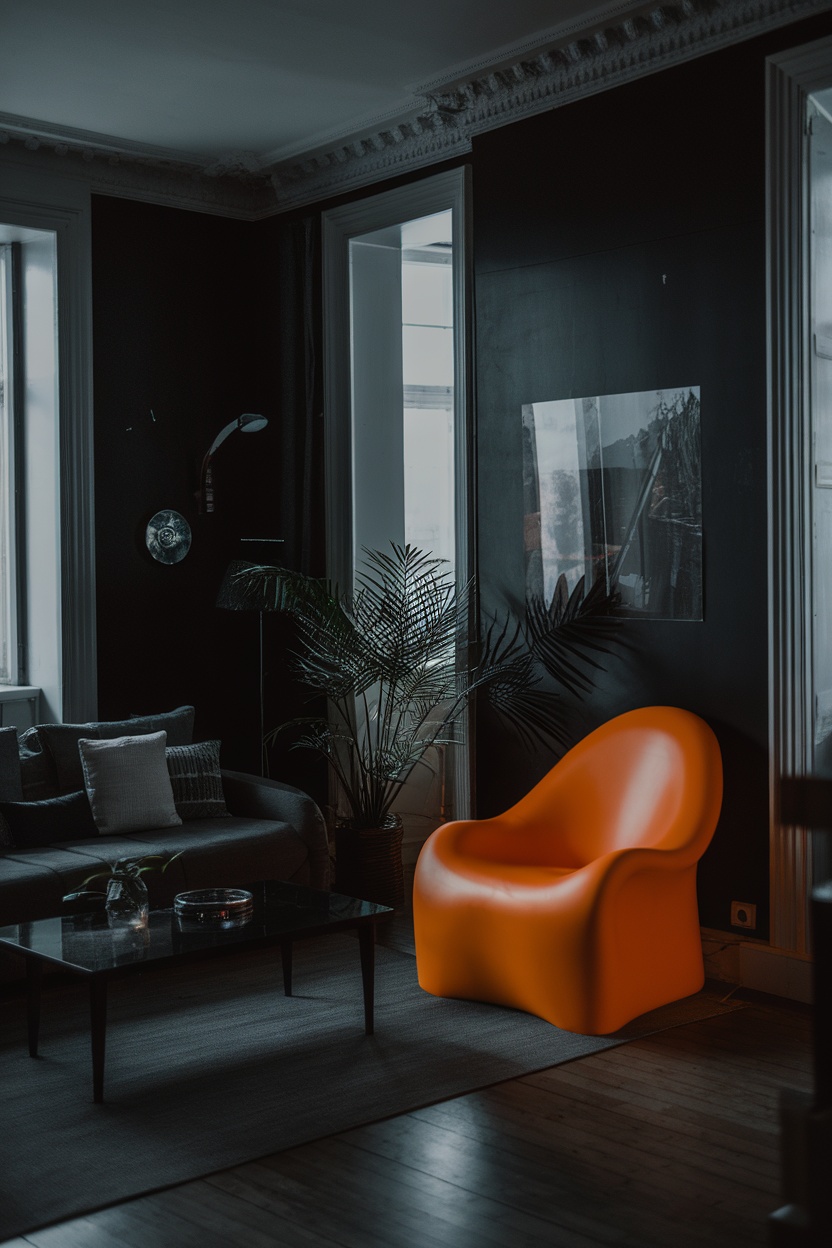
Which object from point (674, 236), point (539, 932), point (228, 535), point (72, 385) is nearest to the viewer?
point (539, 932)

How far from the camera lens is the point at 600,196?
15.9 ft

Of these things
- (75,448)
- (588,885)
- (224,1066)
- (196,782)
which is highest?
(75,448)

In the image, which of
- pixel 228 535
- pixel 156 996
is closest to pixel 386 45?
pixel 228 535

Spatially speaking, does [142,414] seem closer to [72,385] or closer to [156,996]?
[72,385]

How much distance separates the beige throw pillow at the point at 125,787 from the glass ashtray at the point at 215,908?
1.13 m

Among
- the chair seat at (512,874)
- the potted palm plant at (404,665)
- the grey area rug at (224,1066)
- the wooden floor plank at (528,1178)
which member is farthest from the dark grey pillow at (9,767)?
the wooden floor plank at (528,1178)

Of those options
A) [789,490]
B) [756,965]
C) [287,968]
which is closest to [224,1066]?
[287,968]

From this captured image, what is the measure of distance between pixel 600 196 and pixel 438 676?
1984 mm

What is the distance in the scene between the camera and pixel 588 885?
12.7ft

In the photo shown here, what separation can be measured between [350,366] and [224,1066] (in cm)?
340

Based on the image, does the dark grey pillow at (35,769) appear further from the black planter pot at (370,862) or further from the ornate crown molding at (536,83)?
the ornate crown molding at (536,83)

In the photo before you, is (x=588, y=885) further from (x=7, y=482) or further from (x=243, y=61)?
(x=7, y=482)

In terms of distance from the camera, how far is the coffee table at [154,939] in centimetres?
346

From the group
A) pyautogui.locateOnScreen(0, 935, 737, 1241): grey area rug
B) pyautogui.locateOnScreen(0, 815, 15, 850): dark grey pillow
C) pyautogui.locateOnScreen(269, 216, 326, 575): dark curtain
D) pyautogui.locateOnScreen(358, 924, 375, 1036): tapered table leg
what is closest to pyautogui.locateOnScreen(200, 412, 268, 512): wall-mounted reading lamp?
pyautogui.locateOnScreen(269, 216, 326, 575): dark curtain
